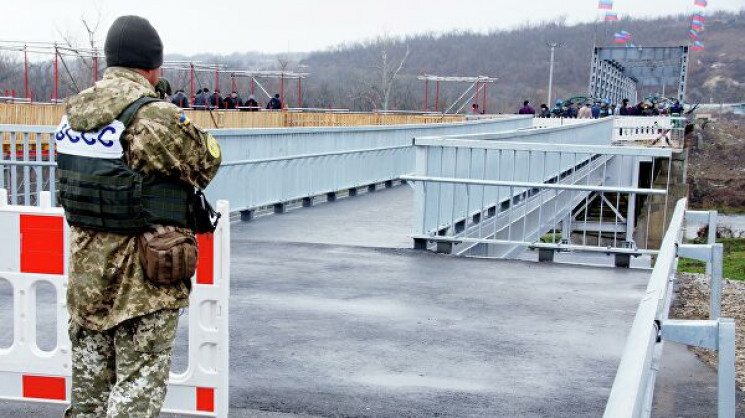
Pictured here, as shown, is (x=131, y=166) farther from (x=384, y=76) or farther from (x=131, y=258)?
(x=384, y=76)

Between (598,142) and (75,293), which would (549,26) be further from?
(75,293)

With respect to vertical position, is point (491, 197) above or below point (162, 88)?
below

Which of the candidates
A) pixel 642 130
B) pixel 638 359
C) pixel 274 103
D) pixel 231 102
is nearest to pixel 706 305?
pixel 638 359

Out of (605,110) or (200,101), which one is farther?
(605,110)

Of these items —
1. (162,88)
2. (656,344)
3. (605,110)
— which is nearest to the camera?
(656,344)

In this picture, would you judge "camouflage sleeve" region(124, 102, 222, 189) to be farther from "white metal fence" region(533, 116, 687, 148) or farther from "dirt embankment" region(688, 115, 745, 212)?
"dirt embankment" region(688, 115, 745, 212)

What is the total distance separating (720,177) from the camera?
302ft

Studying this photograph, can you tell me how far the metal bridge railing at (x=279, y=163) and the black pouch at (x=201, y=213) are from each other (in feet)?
29.7

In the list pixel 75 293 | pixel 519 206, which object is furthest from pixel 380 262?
pixel 75 293

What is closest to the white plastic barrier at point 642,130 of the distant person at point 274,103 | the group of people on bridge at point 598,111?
the group of people on bridge at point 598,111

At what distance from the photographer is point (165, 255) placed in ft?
13.3

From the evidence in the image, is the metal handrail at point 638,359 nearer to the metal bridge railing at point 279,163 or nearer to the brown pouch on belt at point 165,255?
the brown pouch on belt at point 165,255

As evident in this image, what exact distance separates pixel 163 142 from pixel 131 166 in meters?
0.19

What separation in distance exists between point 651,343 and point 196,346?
3059mm
